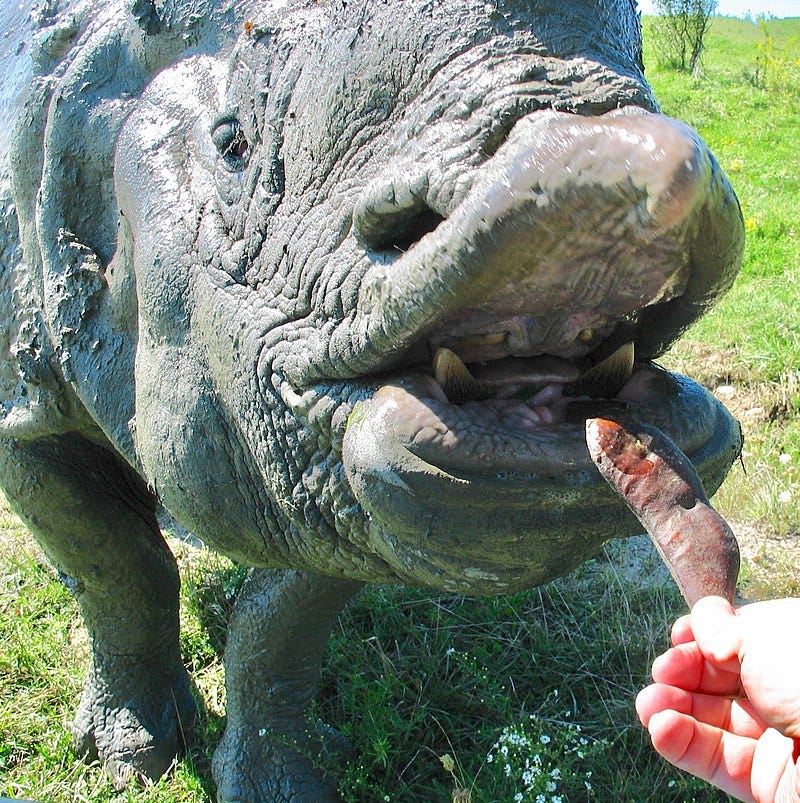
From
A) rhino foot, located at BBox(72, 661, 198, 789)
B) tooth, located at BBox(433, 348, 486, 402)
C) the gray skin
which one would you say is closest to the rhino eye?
the gray skin

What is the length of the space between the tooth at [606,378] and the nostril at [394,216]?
0.32 metres

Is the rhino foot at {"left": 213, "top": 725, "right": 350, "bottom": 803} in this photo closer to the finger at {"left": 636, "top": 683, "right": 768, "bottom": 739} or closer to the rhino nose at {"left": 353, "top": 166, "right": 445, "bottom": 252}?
the finger at {"left": 636, "top": 683, "right": 768, "bottom": 739}

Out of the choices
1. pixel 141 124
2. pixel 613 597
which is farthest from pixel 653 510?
pixel 613 597

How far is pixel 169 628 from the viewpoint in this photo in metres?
3.39

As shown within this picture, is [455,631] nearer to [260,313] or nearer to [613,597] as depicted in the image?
[613,597]

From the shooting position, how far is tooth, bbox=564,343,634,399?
4.93 ft

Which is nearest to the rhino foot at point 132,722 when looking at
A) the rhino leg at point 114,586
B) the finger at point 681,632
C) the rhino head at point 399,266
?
the rhino leg at point 114,586

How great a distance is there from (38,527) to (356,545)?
1.57m

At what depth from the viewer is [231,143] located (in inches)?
72.2

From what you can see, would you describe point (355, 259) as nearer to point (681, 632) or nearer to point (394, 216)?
point (394, 216)

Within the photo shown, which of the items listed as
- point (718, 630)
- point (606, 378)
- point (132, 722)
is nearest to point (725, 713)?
point (718, 630)

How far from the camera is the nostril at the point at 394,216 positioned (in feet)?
4.62

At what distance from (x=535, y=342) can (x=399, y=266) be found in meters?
0.22

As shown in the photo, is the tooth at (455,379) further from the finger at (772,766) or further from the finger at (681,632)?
the finger at (772,766)
